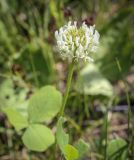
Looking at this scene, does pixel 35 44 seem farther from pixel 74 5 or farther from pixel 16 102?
pixel 74 5

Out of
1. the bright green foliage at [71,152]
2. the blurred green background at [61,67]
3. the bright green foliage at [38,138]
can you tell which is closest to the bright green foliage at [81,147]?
the bright green foliage at [71,152]

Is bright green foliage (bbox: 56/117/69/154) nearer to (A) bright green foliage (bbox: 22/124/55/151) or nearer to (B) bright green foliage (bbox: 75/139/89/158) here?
(B) bright green foliage (bbox: 75/139/89/158)

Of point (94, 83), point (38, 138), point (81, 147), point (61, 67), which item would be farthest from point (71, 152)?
point (61, 67)

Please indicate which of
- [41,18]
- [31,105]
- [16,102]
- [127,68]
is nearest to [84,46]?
[31,105]

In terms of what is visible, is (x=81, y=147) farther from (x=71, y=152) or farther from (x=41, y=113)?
(x=41, y=113)

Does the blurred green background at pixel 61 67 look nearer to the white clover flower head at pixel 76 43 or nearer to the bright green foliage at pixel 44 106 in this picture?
the bright green foliage at pixel 44 106
